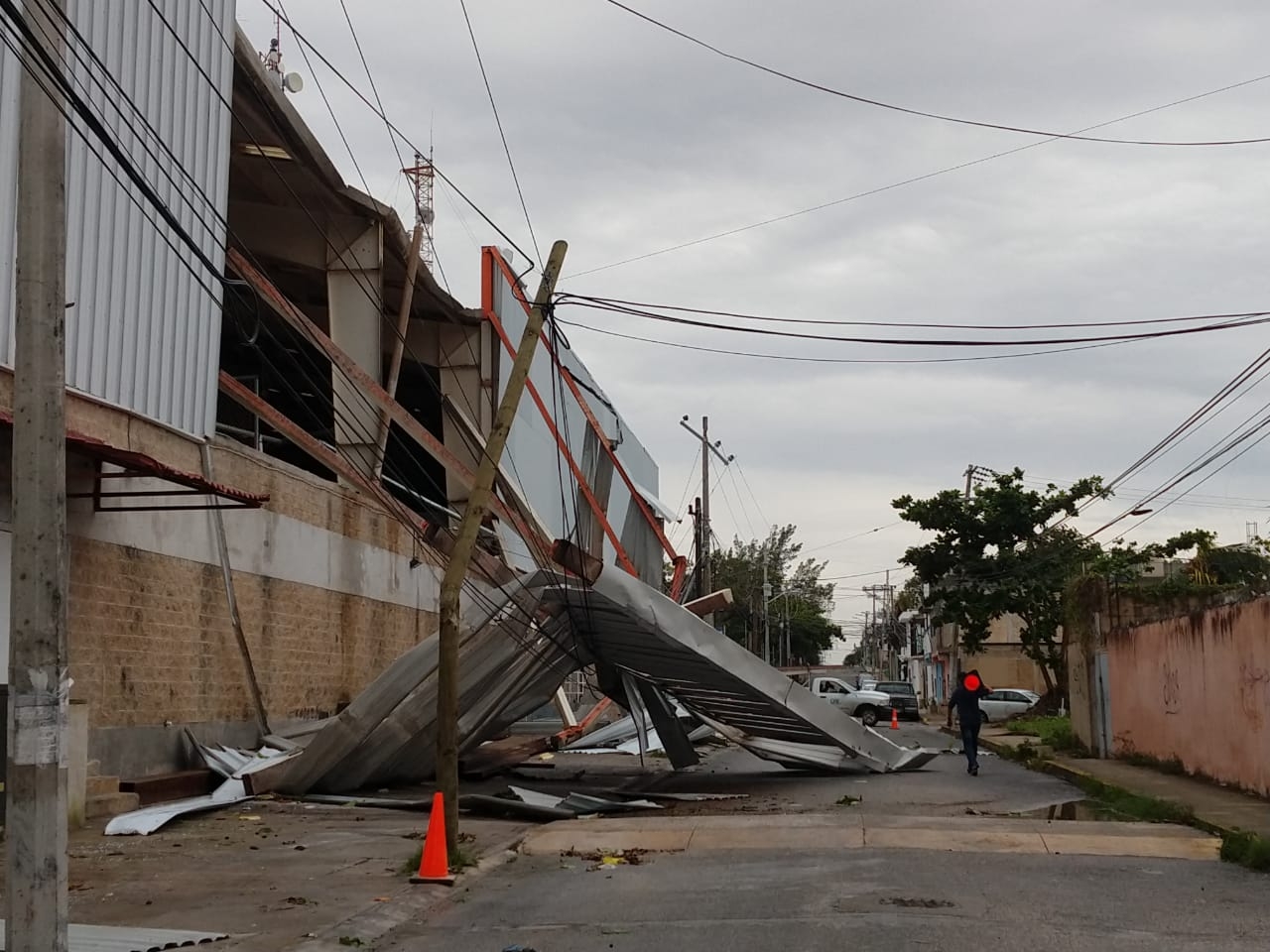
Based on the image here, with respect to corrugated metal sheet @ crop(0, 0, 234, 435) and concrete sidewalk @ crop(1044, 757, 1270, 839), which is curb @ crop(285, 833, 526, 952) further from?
corrugated metal sheet @ crop(0, 0, 234, 435)

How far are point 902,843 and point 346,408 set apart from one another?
1648 cm

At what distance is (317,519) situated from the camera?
2361 cm

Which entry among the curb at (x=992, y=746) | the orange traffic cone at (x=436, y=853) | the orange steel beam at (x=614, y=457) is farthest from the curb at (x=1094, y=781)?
the orange steel beam at (x=614, y=457)

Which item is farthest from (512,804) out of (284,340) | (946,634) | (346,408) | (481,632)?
(946,634)

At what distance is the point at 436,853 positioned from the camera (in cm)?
1105

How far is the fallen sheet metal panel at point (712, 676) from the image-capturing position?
17.8 m

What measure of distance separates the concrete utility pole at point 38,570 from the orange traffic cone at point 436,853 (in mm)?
3815

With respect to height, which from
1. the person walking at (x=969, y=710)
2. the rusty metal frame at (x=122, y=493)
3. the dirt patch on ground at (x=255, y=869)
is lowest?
the dirt patch on ground at (x=255, y=869)

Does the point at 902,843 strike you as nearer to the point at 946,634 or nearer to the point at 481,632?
the point at 481,632

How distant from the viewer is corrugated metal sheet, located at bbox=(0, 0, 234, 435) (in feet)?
53.7

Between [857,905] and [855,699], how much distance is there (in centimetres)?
3669

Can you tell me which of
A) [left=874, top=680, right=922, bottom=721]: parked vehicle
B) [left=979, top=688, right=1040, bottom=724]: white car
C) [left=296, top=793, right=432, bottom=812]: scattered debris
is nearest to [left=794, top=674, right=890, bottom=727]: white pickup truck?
[left=874, top=680, right=922, bottom=721]: parked vehicle

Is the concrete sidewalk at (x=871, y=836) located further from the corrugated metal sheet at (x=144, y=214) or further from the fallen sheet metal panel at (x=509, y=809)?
the corrugated metal sheet at (x=144, y=214)

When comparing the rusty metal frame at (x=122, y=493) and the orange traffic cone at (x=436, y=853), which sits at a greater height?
the rusty metal frame at (x=122, y=493)
